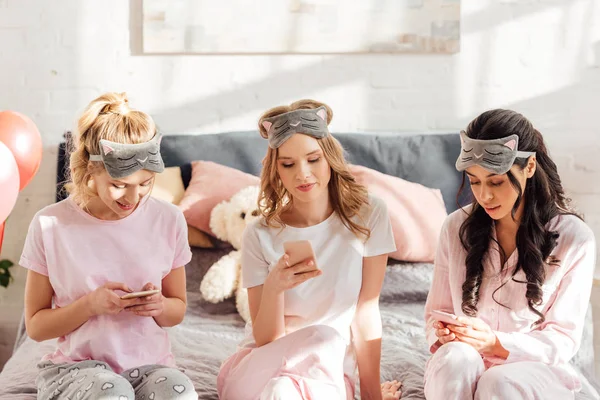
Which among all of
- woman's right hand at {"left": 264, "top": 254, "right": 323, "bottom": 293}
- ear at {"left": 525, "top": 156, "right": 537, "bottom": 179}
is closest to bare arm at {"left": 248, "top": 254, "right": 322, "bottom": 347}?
woman's right hand at {"left": 264, "top": 254, "right": 323, "bottom": 293}

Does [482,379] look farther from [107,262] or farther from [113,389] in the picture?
[107,262]

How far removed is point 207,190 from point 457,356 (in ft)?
4.64

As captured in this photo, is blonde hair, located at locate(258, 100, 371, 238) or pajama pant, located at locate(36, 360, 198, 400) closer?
pajama pant, located at locate(36, 360, 198, 400)

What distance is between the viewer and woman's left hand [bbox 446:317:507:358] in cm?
172

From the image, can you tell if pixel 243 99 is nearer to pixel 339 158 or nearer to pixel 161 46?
pixel 161 46

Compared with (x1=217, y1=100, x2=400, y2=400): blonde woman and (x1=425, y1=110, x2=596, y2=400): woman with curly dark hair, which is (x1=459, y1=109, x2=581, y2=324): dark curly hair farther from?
(x1=217, y1=100, x2=400, y2=400): blonde woman

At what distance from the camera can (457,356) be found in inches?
65.6

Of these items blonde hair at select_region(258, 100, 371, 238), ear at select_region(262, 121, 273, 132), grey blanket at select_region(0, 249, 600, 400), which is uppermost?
ear at select_region(262, 121, 273, 132)

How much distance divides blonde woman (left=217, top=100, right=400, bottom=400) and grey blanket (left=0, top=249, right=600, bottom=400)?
187mm

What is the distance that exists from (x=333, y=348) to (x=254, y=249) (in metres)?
0.35

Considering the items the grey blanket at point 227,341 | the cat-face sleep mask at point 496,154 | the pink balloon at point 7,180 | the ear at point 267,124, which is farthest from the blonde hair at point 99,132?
the cat-face sleep mask at point 496,154

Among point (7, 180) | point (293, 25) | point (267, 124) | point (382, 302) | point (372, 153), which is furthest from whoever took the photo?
point (293, 25)

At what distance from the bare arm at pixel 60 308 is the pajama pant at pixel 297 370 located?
0.32 metres

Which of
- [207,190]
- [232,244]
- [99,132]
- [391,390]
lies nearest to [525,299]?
[391,390]
